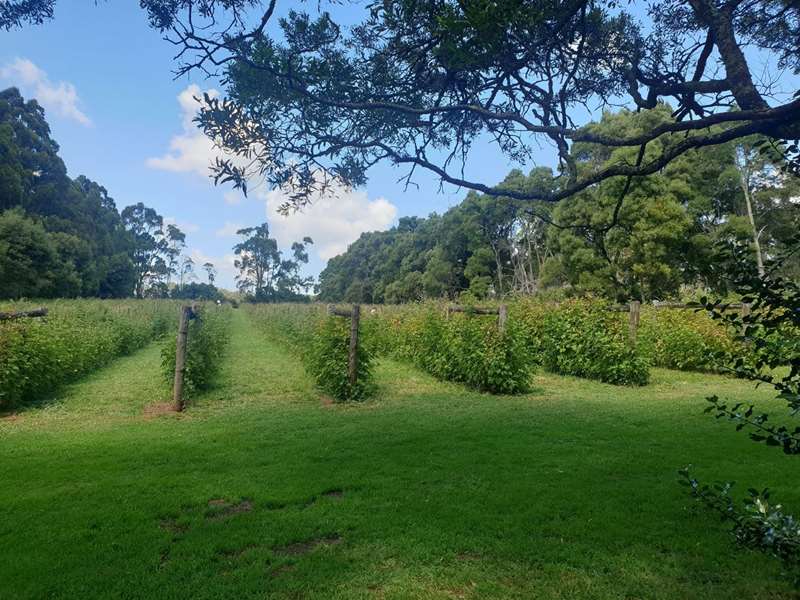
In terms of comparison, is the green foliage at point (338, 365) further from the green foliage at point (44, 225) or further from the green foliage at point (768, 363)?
the green foliage at point (44, 225)

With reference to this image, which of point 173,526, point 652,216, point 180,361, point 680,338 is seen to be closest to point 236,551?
point 173,526

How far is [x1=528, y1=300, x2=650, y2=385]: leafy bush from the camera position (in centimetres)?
1062

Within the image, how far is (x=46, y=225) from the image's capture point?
108ft

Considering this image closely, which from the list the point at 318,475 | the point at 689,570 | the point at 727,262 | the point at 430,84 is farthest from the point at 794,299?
the point at 318,475

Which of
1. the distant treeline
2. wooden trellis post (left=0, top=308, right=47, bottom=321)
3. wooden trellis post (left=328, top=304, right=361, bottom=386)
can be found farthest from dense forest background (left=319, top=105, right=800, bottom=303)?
the distant treeline

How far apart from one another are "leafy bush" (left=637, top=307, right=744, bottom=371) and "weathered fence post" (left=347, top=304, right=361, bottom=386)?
669cm

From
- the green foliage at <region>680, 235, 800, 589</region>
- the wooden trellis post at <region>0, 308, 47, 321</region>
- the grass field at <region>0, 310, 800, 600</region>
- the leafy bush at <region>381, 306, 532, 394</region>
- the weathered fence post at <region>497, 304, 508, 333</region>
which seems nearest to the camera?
the green foliage at <region>680, 235, 800, 589</region>

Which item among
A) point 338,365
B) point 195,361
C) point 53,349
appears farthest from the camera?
point 195,361

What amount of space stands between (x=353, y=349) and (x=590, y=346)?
5414 millimetres

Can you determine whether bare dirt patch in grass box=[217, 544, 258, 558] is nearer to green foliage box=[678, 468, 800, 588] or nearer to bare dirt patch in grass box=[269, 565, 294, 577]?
bare dirt patch in grass box=[269, 565, 294, 577]

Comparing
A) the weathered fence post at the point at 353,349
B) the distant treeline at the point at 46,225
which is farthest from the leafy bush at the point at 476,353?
the distant treeline at the point at 46,225

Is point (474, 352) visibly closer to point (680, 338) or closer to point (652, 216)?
point (680, 338)

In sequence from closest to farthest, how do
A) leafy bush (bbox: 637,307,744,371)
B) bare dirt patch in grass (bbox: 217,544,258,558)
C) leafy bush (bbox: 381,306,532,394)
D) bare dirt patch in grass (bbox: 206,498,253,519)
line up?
bare dirt patch in grass (bbox: 217,544,258,558) < bare dirt patch in grass (bbox: 206,498,253,519) < leafy bush (bbox: 381,306,532,394) < leafy bush (bbox: 637,307,744,371)

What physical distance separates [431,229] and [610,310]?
32254 millimetres
